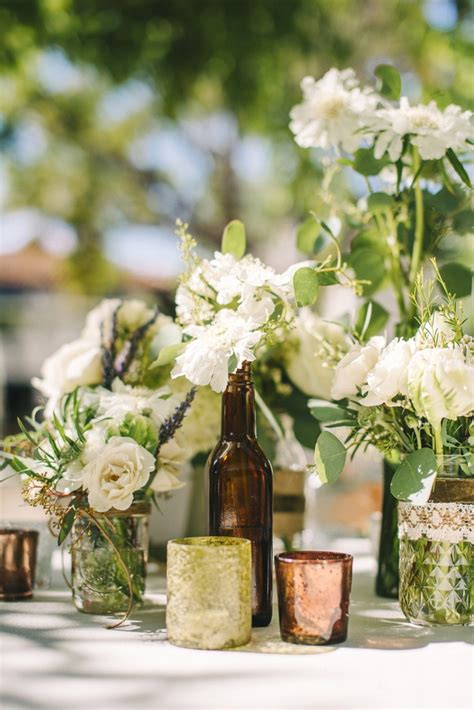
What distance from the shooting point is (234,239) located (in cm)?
102

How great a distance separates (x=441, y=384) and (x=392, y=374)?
0.06 meters

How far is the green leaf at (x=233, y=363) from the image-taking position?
0.83 meters

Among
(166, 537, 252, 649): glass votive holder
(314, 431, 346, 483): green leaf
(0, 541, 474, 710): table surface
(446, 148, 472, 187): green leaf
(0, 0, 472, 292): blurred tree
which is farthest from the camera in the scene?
(0, 0, 472, 292): blurred tree

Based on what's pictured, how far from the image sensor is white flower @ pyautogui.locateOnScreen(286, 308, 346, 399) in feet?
3.75

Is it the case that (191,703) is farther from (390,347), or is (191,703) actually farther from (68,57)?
(68,57)

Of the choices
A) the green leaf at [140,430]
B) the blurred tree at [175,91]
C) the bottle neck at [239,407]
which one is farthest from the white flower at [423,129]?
the blurred tree at [175,91]

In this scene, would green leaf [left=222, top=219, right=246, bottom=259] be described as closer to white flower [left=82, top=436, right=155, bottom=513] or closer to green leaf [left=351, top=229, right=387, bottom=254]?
green leaf [left=351, top=229, right=387, bottom=254]

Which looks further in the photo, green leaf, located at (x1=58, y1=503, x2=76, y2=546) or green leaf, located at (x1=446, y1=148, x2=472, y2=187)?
green leaf, located at (x1=446, y1=148, x2=472, y2=187)

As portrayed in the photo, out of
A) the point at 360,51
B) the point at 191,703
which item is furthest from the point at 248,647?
the point at 360,51

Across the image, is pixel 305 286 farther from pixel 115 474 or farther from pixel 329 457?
pixel 115 474

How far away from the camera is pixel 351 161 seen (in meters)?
1.08

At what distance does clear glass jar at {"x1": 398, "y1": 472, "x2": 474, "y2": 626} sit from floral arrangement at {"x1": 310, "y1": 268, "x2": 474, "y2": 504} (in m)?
0.03

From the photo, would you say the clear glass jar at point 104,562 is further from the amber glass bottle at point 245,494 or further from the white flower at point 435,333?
the white flower at point 435,333

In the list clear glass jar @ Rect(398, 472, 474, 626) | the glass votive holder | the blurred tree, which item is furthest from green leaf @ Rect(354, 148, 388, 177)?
the blurred tree
